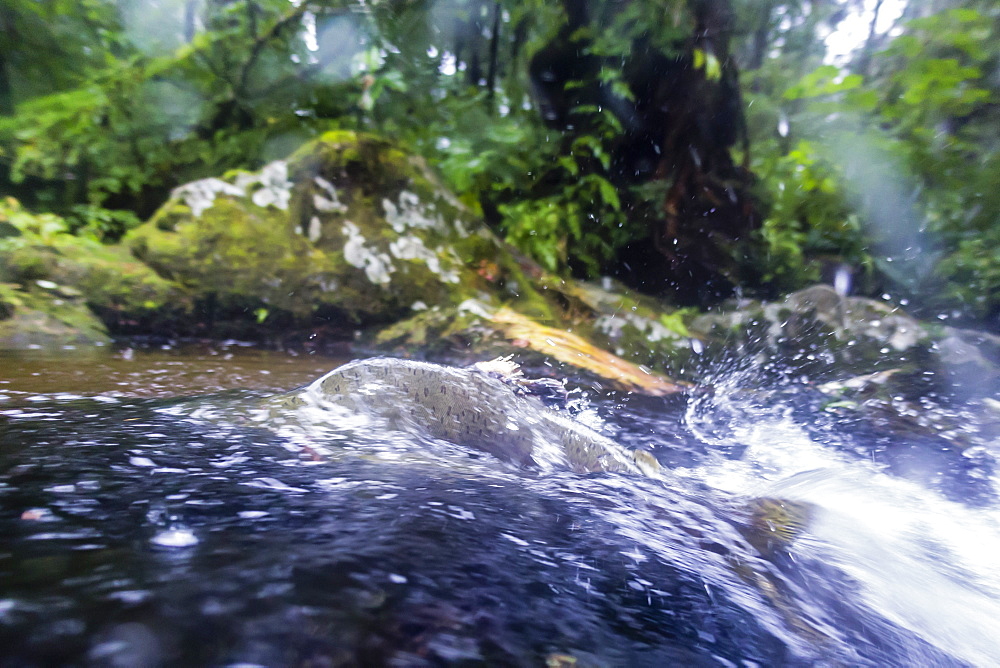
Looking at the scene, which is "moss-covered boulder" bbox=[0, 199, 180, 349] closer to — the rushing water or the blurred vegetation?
the rushing water

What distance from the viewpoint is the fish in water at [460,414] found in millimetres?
2357

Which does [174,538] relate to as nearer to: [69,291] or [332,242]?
[69,291]

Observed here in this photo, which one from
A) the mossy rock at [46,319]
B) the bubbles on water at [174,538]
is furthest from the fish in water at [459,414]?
the mossy rock at [46,319]

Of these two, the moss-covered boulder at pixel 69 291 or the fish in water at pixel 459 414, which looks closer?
the fish in water at pixel 459 414

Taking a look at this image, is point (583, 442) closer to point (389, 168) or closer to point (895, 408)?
point (895, 408)

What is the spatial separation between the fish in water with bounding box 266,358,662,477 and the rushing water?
0.16 meters

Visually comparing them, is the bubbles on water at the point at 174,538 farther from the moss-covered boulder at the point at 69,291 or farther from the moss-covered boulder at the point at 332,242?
the moss-covered boulder at the point at 332,242

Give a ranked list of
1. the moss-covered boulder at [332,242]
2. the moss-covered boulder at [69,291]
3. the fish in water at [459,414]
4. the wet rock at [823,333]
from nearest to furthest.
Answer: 1. the fish in water at [459,414]
2. the moss-covered boulder at [69,291]
3. the moss-covered boulder at [332,242]
4. the wet rock at [823,333]

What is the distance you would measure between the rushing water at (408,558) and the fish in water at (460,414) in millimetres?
161

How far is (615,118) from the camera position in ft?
21.8

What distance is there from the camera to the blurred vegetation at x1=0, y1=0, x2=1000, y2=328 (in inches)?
254

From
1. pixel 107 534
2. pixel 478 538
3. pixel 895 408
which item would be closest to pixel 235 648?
pixel 107 534

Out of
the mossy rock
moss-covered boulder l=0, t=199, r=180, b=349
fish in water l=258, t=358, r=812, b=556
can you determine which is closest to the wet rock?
fish in water l=258, t=358, r=812, b=556

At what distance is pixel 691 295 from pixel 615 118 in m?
2.35
